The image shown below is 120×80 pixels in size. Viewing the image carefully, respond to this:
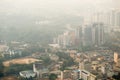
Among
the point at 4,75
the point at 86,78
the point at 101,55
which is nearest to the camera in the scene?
the point at 86,78

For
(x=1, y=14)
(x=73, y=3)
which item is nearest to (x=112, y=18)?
(x=73, y=3)

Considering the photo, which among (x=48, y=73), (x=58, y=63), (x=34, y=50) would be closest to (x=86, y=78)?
(x=48, y=73)

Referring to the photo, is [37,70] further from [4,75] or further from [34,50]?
[34,50]

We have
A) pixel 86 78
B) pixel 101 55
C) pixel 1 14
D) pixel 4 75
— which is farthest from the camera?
pixel 1 14

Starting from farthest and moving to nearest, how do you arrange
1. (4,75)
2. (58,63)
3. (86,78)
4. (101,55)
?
(101,55) → (58,63) → (4,75) → (86,78)

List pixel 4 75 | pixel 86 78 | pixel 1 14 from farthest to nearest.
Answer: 1. pixel 1 14
2. pixel 4 75
3. pixel 86 78

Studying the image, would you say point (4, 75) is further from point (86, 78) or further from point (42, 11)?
point (42, 11)

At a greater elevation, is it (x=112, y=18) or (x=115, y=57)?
(x=112, y=18)

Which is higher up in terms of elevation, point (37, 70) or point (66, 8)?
point (66, 8)

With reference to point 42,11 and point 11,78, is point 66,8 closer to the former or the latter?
point 42,11

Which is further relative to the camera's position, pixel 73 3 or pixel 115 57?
pixel 73 3
